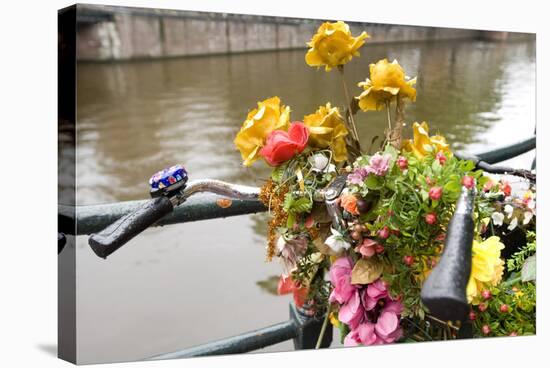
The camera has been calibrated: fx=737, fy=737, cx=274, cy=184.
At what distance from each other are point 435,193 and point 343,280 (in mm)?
308

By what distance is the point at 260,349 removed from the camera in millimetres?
1740

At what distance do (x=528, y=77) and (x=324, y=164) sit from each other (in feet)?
3.26

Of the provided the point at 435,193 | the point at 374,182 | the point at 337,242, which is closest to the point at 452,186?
the point at 435,193

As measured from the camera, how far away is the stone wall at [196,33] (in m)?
1.64

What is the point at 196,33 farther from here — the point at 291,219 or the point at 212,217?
the point at 291,219

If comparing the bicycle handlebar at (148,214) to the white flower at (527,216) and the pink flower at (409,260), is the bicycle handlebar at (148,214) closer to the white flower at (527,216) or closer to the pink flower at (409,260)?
the pink flower at (409,260)

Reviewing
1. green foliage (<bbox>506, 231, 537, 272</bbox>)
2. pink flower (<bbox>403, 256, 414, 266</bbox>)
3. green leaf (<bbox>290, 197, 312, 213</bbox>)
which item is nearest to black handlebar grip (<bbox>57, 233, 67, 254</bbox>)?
green leaf (<bbox>290, 197, 312, 213</bbox>)

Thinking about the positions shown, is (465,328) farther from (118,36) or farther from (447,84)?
(118,36)

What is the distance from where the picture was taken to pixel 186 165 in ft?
5.79

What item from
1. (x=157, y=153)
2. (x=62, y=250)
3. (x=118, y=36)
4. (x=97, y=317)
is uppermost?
(x=118, y=36)

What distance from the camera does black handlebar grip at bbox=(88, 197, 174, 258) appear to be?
55.9 inches

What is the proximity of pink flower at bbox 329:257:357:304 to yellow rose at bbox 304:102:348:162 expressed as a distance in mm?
201

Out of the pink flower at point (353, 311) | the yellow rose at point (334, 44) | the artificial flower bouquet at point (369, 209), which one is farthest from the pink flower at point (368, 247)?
the yellow rose at point (334, 44)

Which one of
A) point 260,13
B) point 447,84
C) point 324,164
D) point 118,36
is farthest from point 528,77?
point 118,36
